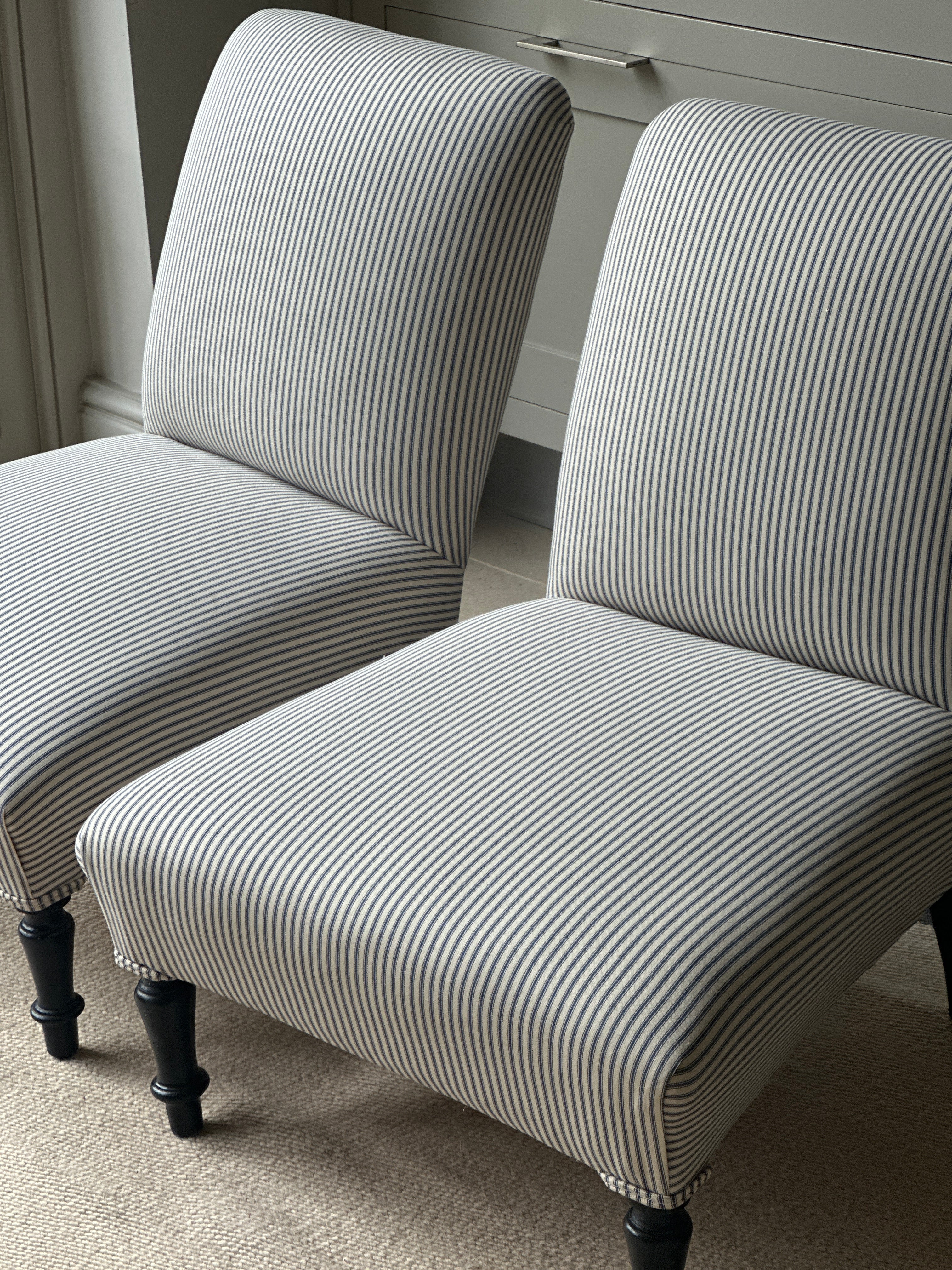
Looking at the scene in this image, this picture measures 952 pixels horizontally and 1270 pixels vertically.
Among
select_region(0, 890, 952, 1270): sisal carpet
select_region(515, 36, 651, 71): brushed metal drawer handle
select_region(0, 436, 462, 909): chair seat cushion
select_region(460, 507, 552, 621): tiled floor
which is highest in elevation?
select_region(515, 36, 651, 71): brushed metal drawer handle

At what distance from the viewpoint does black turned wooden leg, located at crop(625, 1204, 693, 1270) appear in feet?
3.06

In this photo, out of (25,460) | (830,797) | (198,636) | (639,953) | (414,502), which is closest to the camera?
(639,953)

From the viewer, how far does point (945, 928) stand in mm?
1294

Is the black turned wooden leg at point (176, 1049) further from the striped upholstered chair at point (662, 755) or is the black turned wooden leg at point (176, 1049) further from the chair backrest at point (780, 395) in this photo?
the chair backrest at point (780, 395)

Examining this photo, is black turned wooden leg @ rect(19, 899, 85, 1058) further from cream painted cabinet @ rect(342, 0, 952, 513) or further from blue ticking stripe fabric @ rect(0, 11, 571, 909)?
cream painted cabinet @ rect(342, 0, 952, 513)

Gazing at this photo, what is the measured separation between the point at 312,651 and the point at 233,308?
0.40 metres

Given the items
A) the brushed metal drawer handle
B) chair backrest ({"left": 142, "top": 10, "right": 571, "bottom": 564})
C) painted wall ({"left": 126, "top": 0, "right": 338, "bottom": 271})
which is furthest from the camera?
painted wall ({"left": 126, "top": 0, "right": 338, "bottom": 271})

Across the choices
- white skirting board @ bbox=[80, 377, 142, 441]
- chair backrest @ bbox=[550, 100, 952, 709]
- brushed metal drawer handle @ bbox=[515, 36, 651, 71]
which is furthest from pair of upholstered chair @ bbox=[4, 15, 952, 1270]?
white skirting board @ bbox=[80, 377, 142, 441]

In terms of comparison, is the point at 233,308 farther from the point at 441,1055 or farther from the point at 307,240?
the point at 441,1055

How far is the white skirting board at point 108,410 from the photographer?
7.88ft

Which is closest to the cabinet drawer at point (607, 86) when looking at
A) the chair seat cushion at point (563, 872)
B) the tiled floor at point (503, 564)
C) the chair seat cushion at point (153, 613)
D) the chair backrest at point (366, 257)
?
the tiled floor at point (503, 564)

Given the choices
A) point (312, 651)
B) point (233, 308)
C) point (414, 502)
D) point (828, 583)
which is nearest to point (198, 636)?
point (312, 651)

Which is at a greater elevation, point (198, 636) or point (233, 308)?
point (233, 308)

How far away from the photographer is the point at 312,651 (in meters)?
A: 1.35
